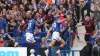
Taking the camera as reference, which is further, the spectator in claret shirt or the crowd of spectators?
the crowd of spectators

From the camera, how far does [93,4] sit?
18.7 meters

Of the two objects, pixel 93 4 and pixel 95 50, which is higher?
pixel 93 4

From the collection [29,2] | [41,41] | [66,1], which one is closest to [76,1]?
[66,1]

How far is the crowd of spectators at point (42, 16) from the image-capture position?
16498 millimetres

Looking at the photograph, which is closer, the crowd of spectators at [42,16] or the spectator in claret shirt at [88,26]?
the spectator in claret shirt at [88,26]

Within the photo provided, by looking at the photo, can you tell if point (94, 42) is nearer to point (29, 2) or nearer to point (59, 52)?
point (59, 52)

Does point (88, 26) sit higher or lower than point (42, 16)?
lower

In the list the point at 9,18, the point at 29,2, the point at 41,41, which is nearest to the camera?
the point at 41,41

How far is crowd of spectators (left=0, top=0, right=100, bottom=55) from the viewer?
1650cm

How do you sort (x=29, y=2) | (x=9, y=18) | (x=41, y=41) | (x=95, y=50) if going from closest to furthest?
(x=95, y=50) < (x=41, y=41) < (x=9, y=18) < (x=29, y=2)

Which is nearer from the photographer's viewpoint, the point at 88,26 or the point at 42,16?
the point at 88,26

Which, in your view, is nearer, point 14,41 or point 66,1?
point 14,41

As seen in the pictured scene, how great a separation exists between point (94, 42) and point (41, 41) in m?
2.20

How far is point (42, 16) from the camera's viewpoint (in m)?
17.9
